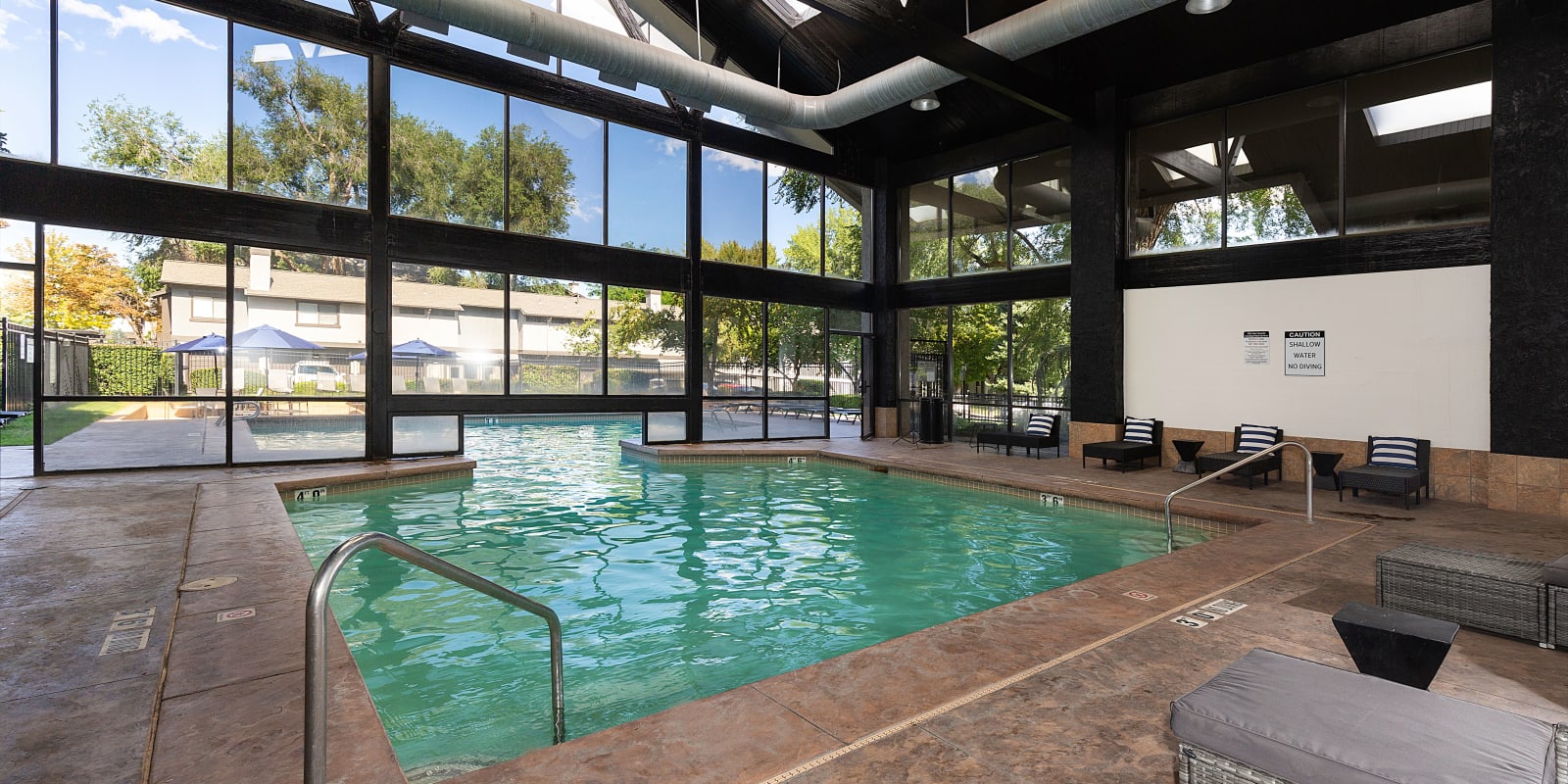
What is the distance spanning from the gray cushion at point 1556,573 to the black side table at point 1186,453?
5.94m

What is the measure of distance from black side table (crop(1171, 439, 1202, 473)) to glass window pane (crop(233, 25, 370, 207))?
11010 mm

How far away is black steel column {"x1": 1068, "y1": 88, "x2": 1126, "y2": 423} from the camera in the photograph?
33.2 feet

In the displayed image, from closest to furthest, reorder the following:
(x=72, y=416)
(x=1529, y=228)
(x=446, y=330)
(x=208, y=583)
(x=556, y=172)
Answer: (x=208, y=583) < (x=1529, y=228) < (x=72, y=416) < (x=446, y=330) < (x=556, y=172)

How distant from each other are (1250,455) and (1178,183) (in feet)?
13.3

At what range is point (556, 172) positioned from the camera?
10719 mm

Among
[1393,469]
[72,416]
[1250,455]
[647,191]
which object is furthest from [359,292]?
[1393,469]

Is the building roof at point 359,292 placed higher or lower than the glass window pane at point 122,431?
higher

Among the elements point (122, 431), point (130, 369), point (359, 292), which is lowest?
point (122, 431)

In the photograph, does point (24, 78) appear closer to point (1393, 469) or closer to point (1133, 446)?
point (1133, 446)

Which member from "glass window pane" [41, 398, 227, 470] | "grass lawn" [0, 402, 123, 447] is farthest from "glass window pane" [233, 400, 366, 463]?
"grass lawn" [0, 402, 123, 447]

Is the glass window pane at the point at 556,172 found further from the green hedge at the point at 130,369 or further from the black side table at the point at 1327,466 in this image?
the black side table at the point at 1327,466

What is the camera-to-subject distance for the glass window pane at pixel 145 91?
25.1 feet

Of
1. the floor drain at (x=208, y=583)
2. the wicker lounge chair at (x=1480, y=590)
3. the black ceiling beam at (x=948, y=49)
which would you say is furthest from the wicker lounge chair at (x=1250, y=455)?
the floor drain at (x=208, y=583)

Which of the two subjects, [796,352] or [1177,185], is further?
[796,352]
